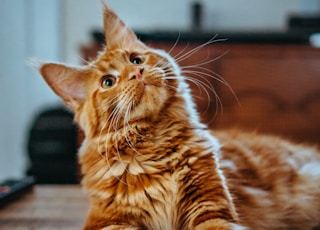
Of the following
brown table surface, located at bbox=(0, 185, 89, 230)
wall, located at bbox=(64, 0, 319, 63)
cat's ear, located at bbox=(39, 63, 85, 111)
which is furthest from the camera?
wall, located at bbox=(64, 0, 319, 63)

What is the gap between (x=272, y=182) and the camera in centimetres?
107

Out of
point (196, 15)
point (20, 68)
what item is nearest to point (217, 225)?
point (20, 68)

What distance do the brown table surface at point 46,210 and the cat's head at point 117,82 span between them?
0.94ft

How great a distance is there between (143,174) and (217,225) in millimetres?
194

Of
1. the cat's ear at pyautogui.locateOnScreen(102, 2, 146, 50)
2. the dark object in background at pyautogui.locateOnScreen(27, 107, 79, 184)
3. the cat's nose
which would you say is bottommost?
the dark object in background at pyautogui.locateOnScreen(27, 107, 79, 184)

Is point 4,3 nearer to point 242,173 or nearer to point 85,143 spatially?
point 85,143

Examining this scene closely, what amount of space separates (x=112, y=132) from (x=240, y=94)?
56.1 inches

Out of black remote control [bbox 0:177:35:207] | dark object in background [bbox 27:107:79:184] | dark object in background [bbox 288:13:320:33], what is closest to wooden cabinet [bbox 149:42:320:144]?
dark object in background [bbox 288:13:320:33]

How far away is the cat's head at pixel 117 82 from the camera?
871mm

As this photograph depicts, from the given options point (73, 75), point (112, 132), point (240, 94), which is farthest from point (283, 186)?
point (240, 94)

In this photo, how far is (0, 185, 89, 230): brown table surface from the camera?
1.05 metres

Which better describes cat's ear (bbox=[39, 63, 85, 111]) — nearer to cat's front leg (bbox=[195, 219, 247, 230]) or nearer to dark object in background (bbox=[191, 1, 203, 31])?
cat's front leg (bbox=[195, 219, 247, 230])

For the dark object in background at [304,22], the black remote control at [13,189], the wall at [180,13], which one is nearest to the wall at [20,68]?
the wall at [180,13]

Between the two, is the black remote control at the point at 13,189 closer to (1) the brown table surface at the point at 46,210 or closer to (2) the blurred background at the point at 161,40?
(1) the brown table surface at the point at 46,210
